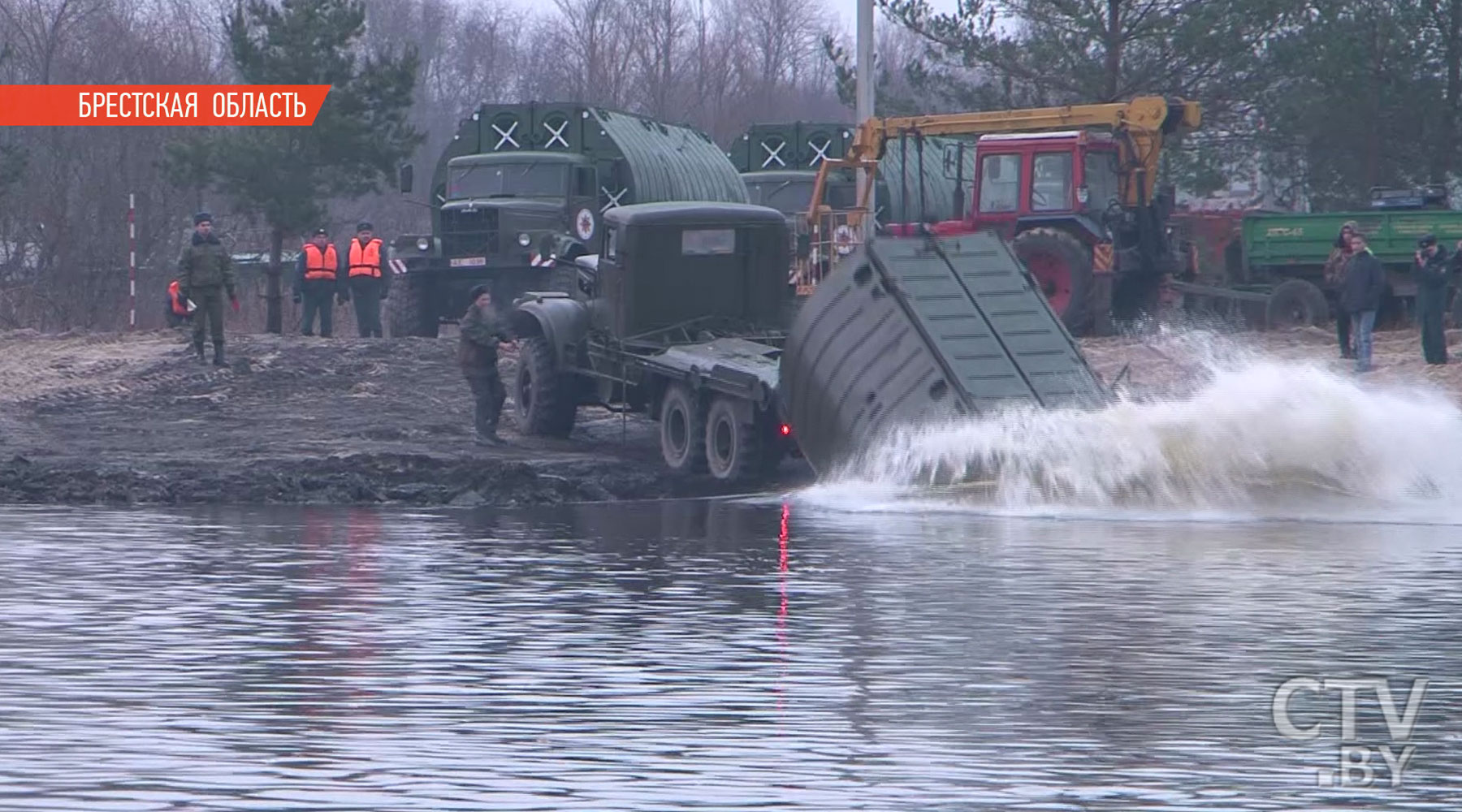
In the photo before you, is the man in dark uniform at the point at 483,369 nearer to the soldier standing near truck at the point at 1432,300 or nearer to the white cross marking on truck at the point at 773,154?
the soldier standing near truck at the point at 1432,300

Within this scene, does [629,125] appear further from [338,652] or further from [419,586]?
[338,652]

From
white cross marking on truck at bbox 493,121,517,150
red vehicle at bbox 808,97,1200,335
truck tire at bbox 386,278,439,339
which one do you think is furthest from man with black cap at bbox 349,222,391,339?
red vehicle at bbox 808,97,1200,335

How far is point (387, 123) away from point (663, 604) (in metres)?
31.4

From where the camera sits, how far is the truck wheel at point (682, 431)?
21.0 metres

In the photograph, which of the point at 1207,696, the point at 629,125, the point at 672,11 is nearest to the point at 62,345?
the point at 629,125

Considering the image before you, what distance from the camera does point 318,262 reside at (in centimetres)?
3447

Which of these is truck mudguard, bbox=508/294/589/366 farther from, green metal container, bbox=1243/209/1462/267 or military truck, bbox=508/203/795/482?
green metal container, bbox=1243/209/1462/267

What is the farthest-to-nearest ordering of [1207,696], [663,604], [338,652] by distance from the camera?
[663,604] < [338,652] < [1207,696]

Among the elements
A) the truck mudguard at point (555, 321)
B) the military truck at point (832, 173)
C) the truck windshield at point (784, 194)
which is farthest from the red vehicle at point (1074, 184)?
the truck windshield at point (784, 194)

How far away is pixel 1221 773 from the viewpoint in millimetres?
8203

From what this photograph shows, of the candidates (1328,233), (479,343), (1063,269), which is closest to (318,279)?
(1063,269)

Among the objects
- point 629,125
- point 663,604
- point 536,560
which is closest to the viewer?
point 663,604

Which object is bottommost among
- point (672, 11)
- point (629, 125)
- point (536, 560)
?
point (536, 560)

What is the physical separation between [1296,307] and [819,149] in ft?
41.4
